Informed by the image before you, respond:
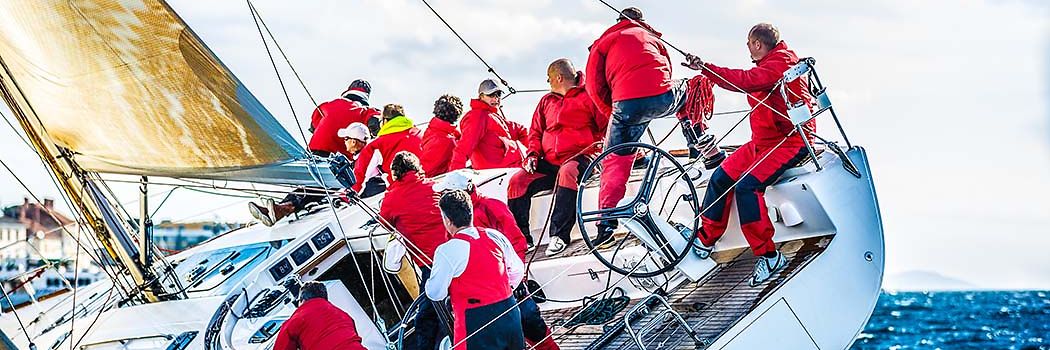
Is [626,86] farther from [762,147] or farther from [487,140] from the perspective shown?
[487,140]

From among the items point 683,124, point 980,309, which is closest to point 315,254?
point 683,124

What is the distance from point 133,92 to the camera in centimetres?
824

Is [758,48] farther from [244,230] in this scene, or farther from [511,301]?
[244,230]

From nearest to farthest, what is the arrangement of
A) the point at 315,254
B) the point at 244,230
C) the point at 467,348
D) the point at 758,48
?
1. the point at 467,348
2. the point at 758,48
3. the point at 315,254
4. the point at 244,230

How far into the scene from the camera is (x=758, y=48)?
Answer: 6.80 m

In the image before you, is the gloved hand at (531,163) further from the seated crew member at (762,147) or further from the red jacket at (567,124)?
the seated crew member at (762,147)

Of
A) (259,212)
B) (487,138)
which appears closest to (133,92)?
(259,212)

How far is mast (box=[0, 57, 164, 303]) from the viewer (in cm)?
865

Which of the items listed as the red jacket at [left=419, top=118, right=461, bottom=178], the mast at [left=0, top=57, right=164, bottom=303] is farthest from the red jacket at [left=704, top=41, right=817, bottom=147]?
Answer: the mast at [left=0, top=57, right=164, bottom=303]

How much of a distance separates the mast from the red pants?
3.92m

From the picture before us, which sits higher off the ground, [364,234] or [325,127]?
[325,127]

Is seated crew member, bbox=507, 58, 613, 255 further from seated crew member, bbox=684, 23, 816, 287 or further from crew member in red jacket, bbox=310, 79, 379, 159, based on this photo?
crew member in red jacket, bbox=310, 79, 379, 159

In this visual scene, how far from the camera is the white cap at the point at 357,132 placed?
8.88 meters

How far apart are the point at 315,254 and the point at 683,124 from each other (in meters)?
2.17
